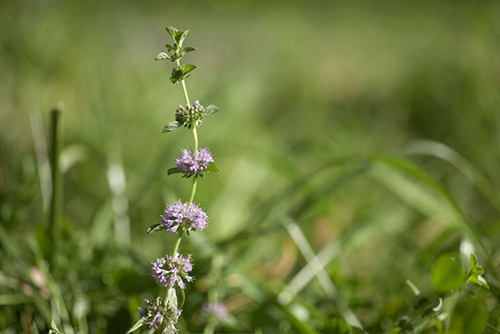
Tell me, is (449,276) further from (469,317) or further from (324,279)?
(324,279)

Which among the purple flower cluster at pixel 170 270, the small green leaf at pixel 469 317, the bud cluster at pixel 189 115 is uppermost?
the bud cluster at pixel 189 115

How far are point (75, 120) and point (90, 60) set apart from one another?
0.71 feet

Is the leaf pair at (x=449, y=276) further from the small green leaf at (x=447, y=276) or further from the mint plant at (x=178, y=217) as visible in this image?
the mint plant at (x=178, y=217)

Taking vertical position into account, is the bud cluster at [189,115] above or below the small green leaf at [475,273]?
above

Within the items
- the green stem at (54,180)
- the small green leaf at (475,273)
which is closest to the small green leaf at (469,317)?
the small green leaf at (475,273)

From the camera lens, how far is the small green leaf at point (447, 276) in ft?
1.22

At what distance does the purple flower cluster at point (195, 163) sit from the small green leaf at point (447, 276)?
21cm

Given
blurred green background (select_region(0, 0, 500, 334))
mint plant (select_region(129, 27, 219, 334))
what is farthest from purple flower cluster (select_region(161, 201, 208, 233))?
blurred green background (select_region(0, 0, 500, 334))

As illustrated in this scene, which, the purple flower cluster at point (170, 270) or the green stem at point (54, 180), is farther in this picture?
the green stem at point (54, 180)

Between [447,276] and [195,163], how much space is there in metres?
0.22

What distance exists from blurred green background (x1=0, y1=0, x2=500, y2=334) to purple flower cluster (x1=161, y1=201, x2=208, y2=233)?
0.19 meters

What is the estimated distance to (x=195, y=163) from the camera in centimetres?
29

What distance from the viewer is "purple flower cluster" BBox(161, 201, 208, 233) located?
0.29 m

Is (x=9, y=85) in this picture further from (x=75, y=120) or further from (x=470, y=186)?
(x=470, y=186)
